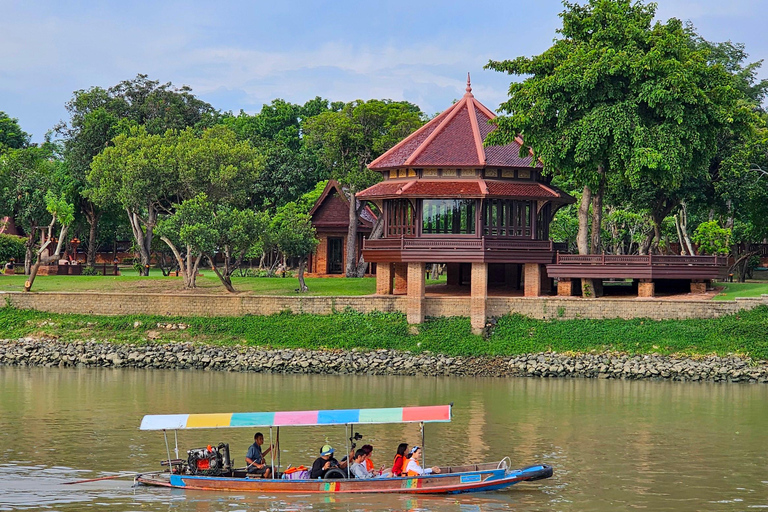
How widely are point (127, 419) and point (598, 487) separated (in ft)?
51.7

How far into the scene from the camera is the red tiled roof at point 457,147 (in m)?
51.4

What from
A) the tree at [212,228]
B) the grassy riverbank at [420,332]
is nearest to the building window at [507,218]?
the grassy riverbank at [420,332]

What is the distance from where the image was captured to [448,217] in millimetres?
51344

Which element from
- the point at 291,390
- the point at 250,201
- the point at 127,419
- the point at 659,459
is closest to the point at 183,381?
the point at 291,390

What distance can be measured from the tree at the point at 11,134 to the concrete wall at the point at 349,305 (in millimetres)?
46758

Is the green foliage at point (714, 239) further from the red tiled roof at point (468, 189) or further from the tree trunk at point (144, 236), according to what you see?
the tree trunk at point (144, 236)

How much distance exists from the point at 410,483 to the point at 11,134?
3196 inches

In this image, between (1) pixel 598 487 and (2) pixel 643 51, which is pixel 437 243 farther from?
(1) pixel 598 487

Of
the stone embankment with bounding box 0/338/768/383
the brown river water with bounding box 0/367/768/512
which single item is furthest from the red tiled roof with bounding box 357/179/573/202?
the brown river water with bounding box 0/367/768/512

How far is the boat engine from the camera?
2614 cm

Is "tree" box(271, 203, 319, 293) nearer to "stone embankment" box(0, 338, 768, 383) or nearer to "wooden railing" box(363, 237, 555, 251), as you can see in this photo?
"wooden railing" box(363, 237, 555, 251)

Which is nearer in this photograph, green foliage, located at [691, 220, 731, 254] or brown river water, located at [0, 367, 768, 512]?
brown river water, located at [0, 367, 768, 512]

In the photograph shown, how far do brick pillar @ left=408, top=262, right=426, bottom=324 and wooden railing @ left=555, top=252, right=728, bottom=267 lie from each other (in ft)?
21.4

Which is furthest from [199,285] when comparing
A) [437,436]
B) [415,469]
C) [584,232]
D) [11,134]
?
[11,134]
